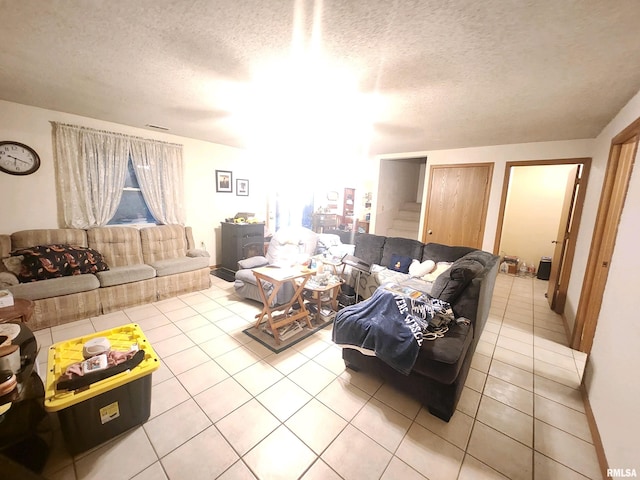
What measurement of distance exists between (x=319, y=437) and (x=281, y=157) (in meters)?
5.09

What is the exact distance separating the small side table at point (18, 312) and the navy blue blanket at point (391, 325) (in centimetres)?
259

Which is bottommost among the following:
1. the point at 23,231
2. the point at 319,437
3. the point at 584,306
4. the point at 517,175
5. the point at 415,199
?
the point at 319,437

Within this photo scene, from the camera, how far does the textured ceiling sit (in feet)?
4.00

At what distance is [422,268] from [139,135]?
4579mm

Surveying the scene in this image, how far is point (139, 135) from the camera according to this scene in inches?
148

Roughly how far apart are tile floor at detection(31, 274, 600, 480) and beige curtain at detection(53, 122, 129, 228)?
1.54 metres

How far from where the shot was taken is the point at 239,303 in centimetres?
350

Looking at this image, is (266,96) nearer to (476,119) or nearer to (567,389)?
(476,119)

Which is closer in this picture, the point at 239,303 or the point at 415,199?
the point at 239,303

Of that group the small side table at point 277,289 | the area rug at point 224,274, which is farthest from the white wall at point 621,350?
the area rug at point 224,274

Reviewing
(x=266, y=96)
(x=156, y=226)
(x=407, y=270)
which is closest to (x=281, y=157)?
(x=156, y=226)

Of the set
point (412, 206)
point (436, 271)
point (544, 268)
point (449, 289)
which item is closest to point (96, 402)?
point (449, 289)

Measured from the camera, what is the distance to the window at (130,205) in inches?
150
